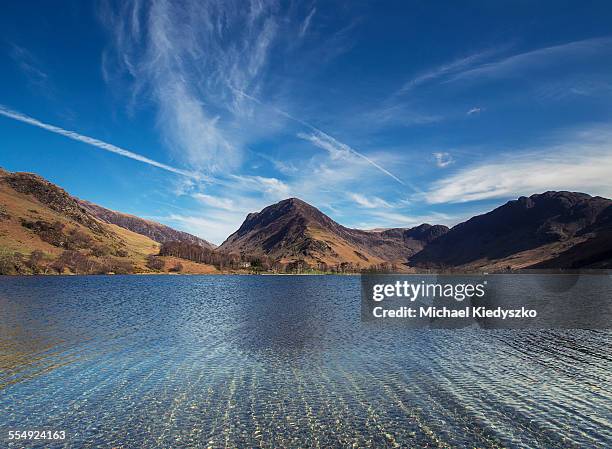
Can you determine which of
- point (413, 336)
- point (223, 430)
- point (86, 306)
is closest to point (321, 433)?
point (223, 430)

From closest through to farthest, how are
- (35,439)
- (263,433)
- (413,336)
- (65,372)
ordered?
1. (35,439)
2. (263,433)
3. (65,372)
4. (413,336)

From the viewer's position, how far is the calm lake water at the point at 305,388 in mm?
23109

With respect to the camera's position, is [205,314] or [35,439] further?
[205,314]

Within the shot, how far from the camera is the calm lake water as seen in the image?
23109 mm

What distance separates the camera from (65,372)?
35125 millimetres

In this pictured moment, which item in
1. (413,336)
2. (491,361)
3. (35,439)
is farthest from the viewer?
(413,336)

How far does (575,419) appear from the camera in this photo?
25.6 meters

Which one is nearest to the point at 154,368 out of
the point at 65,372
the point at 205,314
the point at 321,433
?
the point at 65,372

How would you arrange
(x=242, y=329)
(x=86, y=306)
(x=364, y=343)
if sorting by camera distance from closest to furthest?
(x=364, y=343)
(x=242, y=329)
(x=86, y=306)

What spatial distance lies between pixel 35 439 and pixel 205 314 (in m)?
61.0

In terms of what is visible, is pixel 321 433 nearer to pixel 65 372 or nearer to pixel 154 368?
pixel 154 368

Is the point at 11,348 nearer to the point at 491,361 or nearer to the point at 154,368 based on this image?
the point at 154,368

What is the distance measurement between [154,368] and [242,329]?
25.3m

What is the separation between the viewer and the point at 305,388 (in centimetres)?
3173
